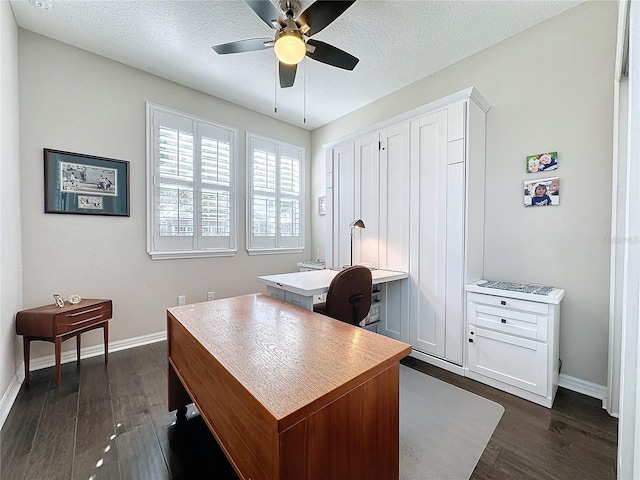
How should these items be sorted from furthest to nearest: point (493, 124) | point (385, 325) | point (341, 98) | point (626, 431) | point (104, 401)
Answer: point (341, 98) → point (385, 325) → point (493, 124) → point (104, 401) → point (626, 431)

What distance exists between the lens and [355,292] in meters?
2.09

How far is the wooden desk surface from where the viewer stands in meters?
0.80

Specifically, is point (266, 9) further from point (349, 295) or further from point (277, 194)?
point (277, 194)

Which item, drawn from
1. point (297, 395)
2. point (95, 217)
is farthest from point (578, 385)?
point (95, 217)

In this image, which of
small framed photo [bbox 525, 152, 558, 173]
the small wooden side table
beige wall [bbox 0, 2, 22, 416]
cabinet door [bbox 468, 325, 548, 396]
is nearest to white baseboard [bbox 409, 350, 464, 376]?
cabinet door [bbox 468, 325, 548, 396]

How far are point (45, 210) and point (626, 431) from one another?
3.87 meters

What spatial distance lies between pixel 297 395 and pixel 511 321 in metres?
1.98

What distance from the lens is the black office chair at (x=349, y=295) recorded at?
6.44ft

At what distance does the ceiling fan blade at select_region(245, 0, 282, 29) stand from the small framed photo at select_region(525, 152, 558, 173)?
2300 mm

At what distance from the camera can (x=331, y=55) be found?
84.5 inches

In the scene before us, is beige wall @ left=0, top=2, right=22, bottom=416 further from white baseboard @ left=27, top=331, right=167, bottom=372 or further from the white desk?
the white desk

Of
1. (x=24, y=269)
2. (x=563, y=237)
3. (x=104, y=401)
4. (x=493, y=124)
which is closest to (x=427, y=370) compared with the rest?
(x=563, y=237)

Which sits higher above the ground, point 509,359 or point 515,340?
point 515,340

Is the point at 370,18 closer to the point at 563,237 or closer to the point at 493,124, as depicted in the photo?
the point at 493,124
